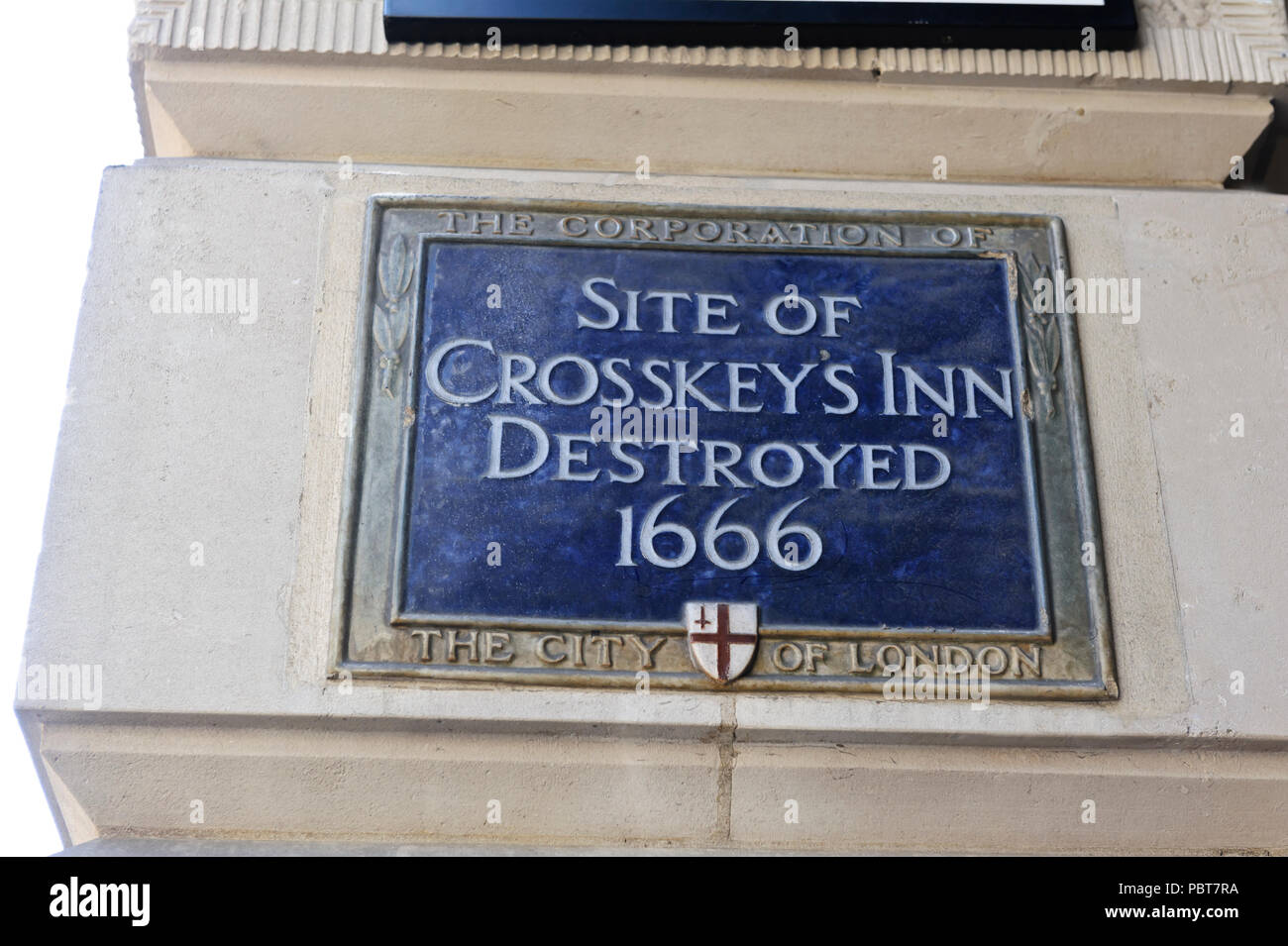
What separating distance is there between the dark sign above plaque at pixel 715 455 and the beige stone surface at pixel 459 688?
0.33 ft

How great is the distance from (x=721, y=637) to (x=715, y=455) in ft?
1.70

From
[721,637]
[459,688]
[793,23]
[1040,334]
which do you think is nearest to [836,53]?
[793,23]

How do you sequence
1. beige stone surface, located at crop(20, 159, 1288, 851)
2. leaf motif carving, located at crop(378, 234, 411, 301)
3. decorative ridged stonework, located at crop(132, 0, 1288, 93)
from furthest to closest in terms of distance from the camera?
1. decorative ridged stonework, located at crop(132, 0, 1288, 93)
2. leaf motif carving, located at crop(378, 234, 411, 301)
3. beige stone surface, located at crop(20, 159, 1288, 851)

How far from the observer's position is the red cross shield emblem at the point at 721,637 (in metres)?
3.65

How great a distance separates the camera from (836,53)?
4500mm

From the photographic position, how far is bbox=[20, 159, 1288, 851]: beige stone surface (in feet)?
11.8

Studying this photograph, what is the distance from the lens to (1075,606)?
3.78m

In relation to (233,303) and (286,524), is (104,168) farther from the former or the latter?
(286,524)

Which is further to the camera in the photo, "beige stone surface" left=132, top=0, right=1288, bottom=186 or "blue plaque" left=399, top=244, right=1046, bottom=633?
"beige stone surface" left=132, top=0, right=1288, bottom=186

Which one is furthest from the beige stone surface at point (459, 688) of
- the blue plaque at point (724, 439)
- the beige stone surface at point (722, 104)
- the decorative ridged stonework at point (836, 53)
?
the decorative ridged stonework at point (836, 53)

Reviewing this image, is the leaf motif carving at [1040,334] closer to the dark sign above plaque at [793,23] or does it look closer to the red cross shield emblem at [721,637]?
the dark sign above plaque at [793,23]

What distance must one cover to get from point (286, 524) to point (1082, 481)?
6.74 ft

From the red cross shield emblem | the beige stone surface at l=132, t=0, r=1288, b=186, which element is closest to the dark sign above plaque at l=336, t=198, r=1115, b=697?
the red cross shield emblem

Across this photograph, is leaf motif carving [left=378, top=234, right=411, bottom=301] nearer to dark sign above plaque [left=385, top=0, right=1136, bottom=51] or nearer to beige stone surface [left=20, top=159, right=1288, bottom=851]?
beige stone surface [left=20, top=159, right=1288, bottom=851]
